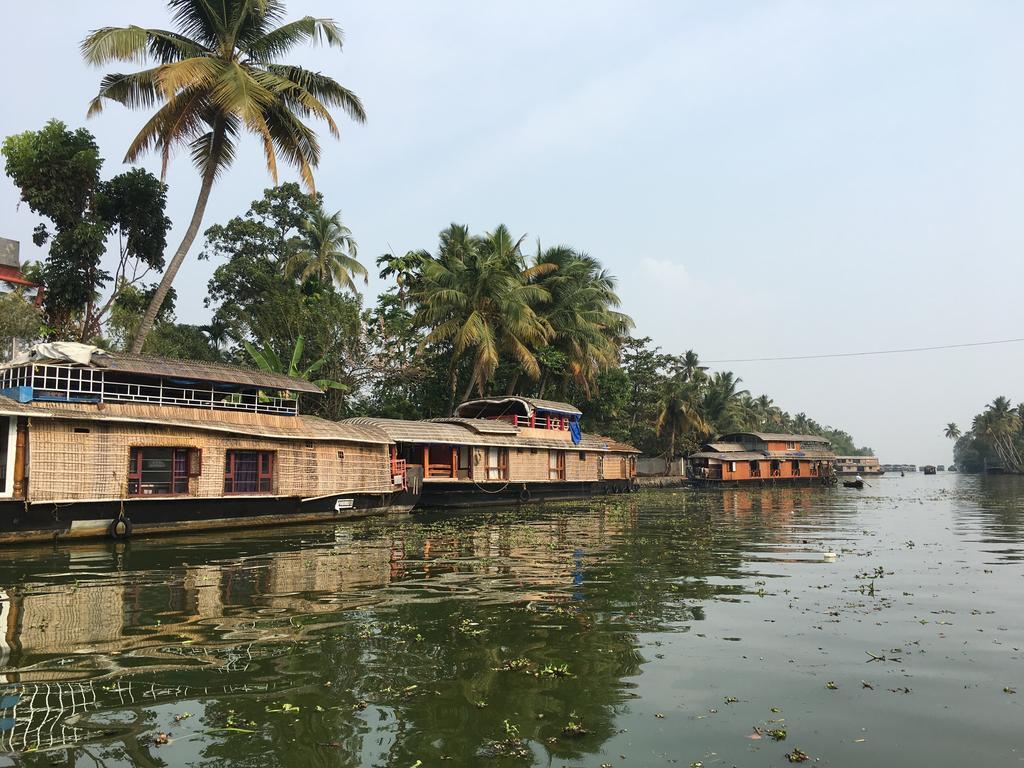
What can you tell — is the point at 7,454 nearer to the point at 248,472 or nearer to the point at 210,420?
the point at 210,420

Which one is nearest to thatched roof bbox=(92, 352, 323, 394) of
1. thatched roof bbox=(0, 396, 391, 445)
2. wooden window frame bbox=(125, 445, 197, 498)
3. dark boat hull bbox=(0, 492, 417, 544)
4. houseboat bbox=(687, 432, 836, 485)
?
thatched roof bbox=(0, 396, 391, 445)

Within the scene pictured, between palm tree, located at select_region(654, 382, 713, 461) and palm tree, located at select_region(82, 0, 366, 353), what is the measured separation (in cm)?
3649

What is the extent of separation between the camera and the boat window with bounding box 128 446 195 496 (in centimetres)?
1803

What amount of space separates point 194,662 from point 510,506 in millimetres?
22795

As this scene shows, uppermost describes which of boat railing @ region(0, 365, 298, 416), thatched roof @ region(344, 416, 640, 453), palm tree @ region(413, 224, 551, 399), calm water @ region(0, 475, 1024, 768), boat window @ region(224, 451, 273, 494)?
palm tree @ region(413, 224, 551, 399)

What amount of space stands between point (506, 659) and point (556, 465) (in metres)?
26.6

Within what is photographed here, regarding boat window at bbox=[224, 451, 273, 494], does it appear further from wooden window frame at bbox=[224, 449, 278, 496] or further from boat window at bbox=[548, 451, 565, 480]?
boat window at bbox=[548, 451, 565, 480]

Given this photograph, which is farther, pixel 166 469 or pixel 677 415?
pixel 677 415

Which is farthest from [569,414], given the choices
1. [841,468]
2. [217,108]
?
[841,468]

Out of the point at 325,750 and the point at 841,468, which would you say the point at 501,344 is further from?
the point at 841,468

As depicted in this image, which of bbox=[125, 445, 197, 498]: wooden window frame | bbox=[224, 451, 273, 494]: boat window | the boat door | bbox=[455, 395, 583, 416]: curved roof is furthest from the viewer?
bbox=[455, 395, 583, 416]: curved roof

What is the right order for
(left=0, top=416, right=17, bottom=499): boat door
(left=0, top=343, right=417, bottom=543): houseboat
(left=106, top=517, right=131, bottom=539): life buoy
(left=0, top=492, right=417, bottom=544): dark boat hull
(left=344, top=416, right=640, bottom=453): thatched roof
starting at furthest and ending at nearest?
(left=344, top=416, right=640, bottom=453): thatched roof → (left=106, top=517, right=131, bottom=539): life buoy → (left=0, top=343, right=417, bottom=543): houseboat → (left=0, top=492, right=417, bottom=544): dark boat hull → (left=0, top=416, right=17, bottom=499): boat door

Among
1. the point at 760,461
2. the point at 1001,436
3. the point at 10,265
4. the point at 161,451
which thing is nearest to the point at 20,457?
the point at 161,451

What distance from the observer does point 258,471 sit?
20250 millimetres
